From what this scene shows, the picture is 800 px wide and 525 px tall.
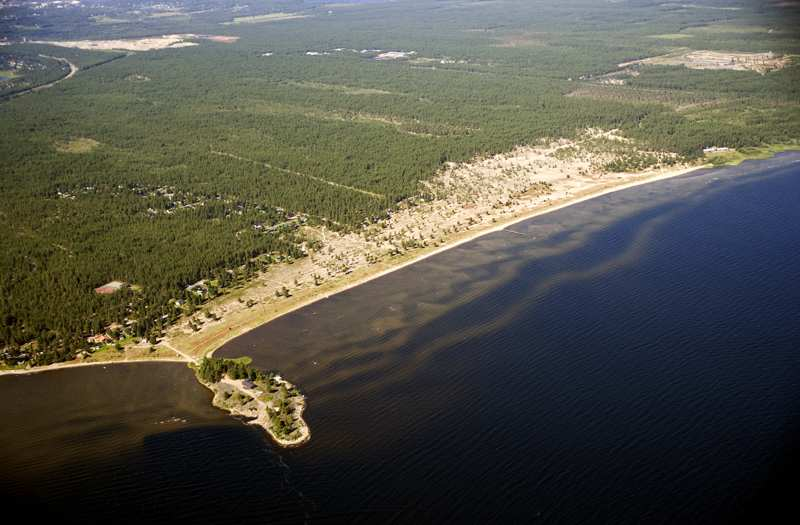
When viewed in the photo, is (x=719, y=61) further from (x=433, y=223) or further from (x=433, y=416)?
(x=433, y=416)

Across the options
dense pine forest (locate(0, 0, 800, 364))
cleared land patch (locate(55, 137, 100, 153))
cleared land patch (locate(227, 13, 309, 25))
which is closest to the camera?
dense pine forest (locate(0, 0, 800, 364))

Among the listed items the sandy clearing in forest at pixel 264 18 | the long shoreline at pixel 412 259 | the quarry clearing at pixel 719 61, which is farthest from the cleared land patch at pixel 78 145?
the sandy clearing in forest at pixel 264 18

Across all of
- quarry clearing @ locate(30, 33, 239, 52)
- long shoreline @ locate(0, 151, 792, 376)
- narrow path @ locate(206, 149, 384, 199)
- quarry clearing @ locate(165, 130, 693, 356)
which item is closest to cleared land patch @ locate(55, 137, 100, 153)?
narrow path @ locate(206, 149, 384, 199)

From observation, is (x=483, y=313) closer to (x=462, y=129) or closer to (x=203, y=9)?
(x=462, y=129)

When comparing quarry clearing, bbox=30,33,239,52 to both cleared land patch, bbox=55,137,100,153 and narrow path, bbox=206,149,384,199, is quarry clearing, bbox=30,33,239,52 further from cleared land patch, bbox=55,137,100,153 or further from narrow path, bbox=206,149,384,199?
narrow path, bbox=206,149,384,199

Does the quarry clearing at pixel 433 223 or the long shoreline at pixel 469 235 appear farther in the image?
the quarry clearing at pixel 433 223

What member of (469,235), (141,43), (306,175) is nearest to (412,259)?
(469,235)

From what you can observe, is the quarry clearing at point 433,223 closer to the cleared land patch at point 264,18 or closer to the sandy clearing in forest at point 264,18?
the sandy clearing in forest at point 264,18
